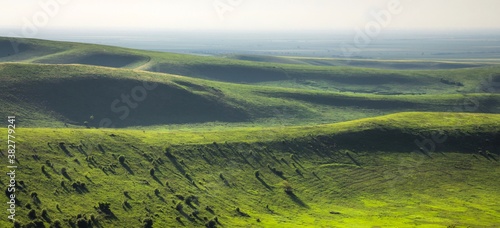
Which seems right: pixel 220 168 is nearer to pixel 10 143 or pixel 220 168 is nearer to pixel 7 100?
pixel 10 143

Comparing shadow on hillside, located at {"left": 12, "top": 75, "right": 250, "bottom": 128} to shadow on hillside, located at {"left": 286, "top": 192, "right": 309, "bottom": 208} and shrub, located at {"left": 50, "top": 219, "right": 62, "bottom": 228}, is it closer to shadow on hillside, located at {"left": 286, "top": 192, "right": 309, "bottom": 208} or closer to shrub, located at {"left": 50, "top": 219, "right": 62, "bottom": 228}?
shadow on hillside, located at {"left": 286, "top": 192, "right": 309, "bottom": 208}

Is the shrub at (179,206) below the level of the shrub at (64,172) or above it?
above

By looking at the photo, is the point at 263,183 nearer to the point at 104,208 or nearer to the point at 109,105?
the point at 104,208

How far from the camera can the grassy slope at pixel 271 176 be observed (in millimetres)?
85375

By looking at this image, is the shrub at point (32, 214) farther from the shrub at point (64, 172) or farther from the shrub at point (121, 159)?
the shrub at point (121, 159)

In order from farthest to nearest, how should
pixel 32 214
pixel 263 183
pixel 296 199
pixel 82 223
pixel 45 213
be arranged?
1. pixel 263 183
2. pixel 296 199
3. pixel 45 213
4. pixel 82 223
5. pixel 32 214

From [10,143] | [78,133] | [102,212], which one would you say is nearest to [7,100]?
[78,133]

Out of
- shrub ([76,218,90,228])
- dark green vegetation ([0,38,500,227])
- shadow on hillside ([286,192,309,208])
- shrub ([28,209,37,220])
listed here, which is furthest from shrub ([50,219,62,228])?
shadow on hillside ([286,192,309,208])

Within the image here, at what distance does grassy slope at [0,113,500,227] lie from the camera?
85.4 metres

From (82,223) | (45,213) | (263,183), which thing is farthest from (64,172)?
(263,183)

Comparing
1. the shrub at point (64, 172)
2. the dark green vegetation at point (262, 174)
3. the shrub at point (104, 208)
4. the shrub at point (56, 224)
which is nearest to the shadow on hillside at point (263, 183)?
the dark green vegetation at point (262, 174)

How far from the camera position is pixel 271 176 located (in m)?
113

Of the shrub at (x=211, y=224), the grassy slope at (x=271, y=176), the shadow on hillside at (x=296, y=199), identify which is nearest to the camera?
the shrub at (x=211, y=224)

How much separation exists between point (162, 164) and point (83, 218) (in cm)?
3273
